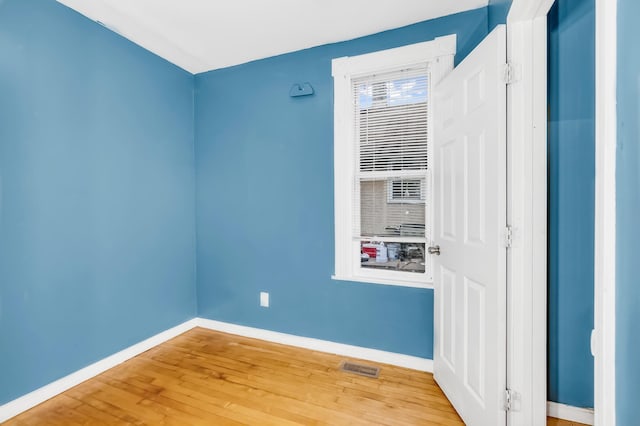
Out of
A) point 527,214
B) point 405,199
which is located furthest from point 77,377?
point 527,214

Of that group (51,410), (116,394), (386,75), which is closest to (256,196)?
(386,75)

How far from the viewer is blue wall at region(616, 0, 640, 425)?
66cm

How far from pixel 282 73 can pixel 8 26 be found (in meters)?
1.81

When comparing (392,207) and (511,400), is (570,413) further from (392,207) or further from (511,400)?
(392,207)

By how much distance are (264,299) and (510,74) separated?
98.8 inches

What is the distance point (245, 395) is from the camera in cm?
203

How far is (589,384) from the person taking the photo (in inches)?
64.0

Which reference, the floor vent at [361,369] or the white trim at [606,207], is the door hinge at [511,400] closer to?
the white trim at [606,207]

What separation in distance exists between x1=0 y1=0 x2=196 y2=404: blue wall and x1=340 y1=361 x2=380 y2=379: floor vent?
68.5 inches

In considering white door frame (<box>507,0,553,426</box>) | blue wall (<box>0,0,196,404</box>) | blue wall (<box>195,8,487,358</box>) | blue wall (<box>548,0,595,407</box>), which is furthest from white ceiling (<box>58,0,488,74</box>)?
white door frame (<box>507,0,553,426</box>)

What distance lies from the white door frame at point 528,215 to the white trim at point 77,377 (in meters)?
2.74

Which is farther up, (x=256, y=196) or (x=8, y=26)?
(x=8, y=26)

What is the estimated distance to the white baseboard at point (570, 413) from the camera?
1.67 metres

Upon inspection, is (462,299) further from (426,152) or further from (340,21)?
(340,21)
